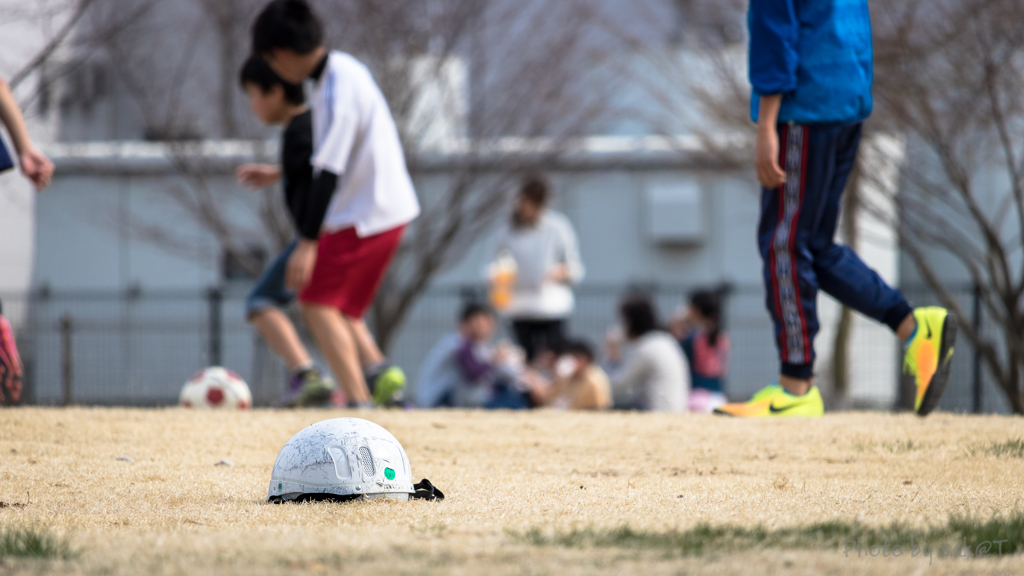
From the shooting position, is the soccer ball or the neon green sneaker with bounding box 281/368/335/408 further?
the soccer ball

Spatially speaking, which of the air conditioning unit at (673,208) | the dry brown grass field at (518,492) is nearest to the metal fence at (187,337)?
the air conditioning unit at (673,208)

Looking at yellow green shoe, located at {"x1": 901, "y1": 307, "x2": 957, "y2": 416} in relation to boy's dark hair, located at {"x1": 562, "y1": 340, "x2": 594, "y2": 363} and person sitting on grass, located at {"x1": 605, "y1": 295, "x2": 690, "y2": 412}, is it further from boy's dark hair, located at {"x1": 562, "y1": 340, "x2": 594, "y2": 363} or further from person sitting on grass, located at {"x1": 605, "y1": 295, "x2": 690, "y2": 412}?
boy's dark hair, located at {"x1": 562, "y1": 340, "x2": 594, "y2": 363}

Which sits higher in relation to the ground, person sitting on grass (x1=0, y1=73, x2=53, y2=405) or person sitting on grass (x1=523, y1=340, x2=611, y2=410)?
person sitting on grass (x1=0, y1=73, x2=53, y2=405)

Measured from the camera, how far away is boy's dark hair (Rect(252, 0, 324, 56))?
6.35m

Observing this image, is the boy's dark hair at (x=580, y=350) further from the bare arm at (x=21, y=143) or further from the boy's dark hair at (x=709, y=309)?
the bare arm at (x=21, y=143)

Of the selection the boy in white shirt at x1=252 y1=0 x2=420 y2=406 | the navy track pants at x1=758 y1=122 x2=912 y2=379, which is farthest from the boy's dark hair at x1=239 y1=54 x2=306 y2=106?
the navy track pants at x1=758 y1=122 x2=912 y2=379

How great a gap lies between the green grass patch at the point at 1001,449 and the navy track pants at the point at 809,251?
76 cm

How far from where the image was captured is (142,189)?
15.1 m

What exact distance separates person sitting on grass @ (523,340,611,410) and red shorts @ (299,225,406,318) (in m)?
3.26

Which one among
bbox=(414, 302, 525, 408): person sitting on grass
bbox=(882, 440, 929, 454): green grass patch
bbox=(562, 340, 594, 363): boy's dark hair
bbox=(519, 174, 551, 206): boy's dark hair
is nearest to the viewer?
bbox=(882, 440, 929, 454): green grass patch

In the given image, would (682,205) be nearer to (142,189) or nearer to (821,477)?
(142,189)

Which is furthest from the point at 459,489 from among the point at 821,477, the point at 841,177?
the point at 841,177

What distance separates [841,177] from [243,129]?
Result: 7.57 metres

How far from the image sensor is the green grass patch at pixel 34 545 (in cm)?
275
